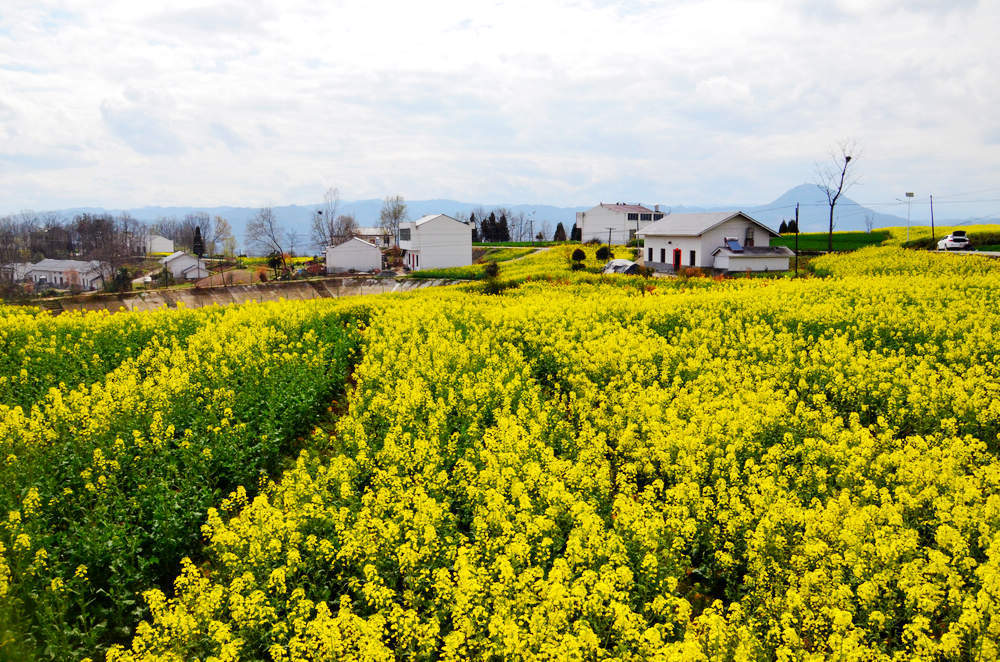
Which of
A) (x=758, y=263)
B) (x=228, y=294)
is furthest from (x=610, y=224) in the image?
(x=228, y=294)

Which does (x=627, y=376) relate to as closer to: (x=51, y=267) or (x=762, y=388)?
(x=762, y=388)

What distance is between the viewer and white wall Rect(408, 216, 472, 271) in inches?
3344

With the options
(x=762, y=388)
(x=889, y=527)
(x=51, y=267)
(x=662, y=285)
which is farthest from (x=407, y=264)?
(x=889, y=527)

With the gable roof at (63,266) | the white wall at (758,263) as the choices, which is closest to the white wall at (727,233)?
the white wall at (758,263)

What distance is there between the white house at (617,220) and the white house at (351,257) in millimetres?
42295

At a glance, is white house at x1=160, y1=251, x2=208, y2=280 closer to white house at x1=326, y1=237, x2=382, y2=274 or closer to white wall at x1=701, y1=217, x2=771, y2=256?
white house at x1=326, y1=237, x2=382, y2=274

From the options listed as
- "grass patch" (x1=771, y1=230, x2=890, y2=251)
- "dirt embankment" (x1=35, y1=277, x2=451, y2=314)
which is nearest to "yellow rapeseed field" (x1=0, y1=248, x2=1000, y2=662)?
"dirt embankment" (x1=35, y1=277, x2=451, y2=314)

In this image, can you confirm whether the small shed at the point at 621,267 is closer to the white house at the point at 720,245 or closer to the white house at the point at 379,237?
the white house at the point at 720,245

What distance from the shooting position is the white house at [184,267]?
10750 centimetres

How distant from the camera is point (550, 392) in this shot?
59.0ft

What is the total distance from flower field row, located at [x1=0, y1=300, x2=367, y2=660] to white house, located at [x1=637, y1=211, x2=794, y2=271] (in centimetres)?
3932

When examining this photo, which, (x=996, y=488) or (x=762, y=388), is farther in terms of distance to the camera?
(x=762, y=388)

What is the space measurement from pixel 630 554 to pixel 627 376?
314 inches

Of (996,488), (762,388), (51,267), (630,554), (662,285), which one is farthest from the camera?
(51,267)
